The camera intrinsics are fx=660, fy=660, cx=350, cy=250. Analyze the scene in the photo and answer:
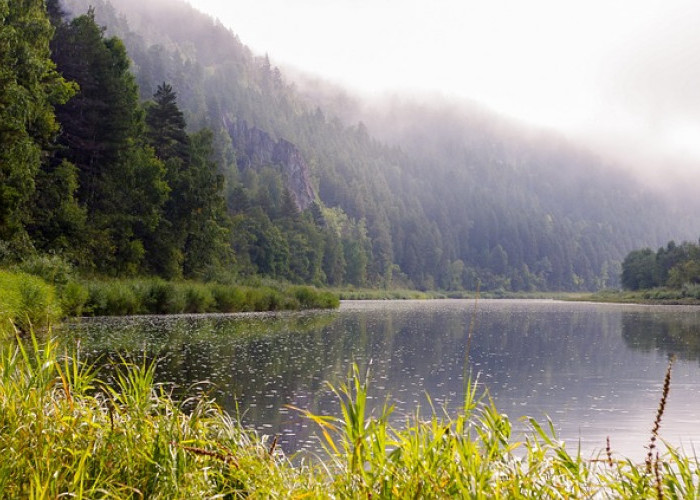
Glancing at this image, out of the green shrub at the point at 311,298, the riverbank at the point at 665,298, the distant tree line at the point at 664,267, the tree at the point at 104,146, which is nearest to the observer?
the tree at the point at 104,146

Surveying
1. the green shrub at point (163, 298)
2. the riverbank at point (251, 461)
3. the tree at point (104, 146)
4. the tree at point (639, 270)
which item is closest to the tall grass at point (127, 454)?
the riverbank at point (251, 461)

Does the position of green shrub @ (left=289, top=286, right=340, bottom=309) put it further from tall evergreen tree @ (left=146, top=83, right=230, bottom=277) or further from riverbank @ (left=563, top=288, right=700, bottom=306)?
riverbank @ (left=563, top=288, right=700, bottom=306)

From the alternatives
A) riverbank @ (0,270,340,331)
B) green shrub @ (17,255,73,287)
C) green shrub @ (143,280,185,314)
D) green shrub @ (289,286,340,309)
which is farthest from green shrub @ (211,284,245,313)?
green shrub @ (17,255,73,287)

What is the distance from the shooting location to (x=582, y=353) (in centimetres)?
3225

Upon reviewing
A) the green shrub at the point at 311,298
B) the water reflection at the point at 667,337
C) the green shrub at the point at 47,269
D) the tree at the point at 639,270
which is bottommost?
the water reflection at the point at 667,337

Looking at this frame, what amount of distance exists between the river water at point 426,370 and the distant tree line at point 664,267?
299 ft

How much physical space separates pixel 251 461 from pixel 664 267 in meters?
157

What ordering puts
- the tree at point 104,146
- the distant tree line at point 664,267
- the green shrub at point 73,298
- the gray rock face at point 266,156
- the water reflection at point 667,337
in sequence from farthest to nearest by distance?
the gray rock face at point 266,156
the distant tree line at point 664,267
the tree at point 104,146
the green shrub at point 73,298
the water reflection at point 667,337

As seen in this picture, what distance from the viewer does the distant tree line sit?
126 m

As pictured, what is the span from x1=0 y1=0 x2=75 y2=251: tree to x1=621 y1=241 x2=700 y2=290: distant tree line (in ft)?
363

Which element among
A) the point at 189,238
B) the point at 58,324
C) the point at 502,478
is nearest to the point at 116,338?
the point at 58,324

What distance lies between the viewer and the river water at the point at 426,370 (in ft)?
51.0

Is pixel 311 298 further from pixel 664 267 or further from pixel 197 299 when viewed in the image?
pixel 664 267

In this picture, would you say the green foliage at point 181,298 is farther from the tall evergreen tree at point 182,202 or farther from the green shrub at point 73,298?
the tall evergreen tree at point 182,202
